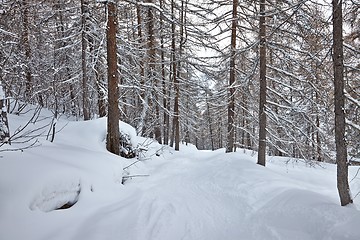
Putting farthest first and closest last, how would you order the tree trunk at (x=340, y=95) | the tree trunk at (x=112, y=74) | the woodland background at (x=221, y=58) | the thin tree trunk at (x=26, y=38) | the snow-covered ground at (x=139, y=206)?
the tree trunk at (x=112, y=74) → the thin tree trunk at (x=26, y=38) → the woodland background at (x=221, y=58) → the tree trunk at (x=340, y=95) → the snow-covered ground at (x=139, y=206)

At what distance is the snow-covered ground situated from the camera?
4035 millimetres

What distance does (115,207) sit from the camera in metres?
5.48

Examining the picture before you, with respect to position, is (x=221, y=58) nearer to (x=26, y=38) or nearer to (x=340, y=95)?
(x=340, y=95)

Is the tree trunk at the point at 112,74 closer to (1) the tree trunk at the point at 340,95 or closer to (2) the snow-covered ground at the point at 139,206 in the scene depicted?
(2) the snow-covered ground at the point at 139,206

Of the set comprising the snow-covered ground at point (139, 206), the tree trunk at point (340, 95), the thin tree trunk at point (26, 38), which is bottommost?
the snow-covered ground at point (139, 206)

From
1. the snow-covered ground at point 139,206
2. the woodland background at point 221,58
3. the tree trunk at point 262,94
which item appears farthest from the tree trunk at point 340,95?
the tree trunk at point 262,94

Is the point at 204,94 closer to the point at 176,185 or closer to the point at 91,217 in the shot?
the point at 176,185

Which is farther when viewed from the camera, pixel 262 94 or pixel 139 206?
pixel 262 94

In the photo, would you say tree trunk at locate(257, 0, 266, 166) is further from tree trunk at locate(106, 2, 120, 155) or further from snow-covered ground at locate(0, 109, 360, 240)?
tree trunk at locate(106, 2, 120, 155)

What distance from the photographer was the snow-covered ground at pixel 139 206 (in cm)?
404

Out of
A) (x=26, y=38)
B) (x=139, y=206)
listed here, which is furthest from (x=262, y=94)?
(x=26, y=38)

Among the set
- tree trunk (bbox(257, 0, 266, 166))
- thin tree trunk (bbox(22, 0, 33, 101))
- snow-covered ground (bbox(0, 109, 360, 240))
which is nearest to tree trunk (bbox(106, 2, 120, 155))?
snow-covered ground (bbox(0, 109, 360, 240))

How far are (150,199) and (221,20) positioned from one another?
330 inches

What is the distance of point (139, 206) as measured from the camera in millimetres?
5781
